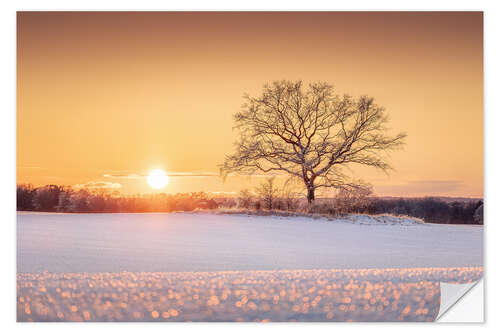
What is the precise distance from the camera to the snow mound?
5246mm

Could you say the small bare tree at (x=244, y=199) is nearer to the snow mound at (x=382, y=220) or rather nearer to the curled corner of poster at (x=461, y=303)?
the snow mound at (x=382, y=220)

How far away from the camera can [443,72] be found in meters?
5.18

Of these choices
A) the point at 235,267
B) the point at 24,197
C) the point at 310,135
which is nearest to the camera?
the point at 235,267

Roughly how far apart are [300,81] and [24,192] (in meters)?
2.95

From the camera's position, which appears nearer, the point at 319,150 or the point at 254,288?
the point at 254,288

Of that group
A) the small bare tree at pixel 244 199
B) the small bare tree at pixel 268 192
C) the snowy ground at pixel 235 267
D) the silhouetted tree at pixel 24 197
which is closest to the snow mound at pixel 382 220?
the snowy ground at pixel 235 267

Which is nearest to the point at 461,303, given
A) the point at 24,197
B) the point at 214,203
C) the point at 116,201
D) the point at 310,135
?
the point at 310,135

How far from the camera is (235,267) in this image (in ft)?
15.8

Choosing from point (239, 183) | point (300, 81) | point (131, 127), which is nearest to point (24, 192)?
point (131, 127)

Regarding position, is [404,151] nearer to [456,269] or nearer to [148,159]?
[456,269]

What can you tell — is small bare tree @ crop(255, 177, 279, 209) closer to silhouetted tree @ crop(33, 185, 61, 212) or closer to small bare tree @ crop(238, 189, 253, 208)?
small bare tree @ crop(238, 189, 253, 208)
